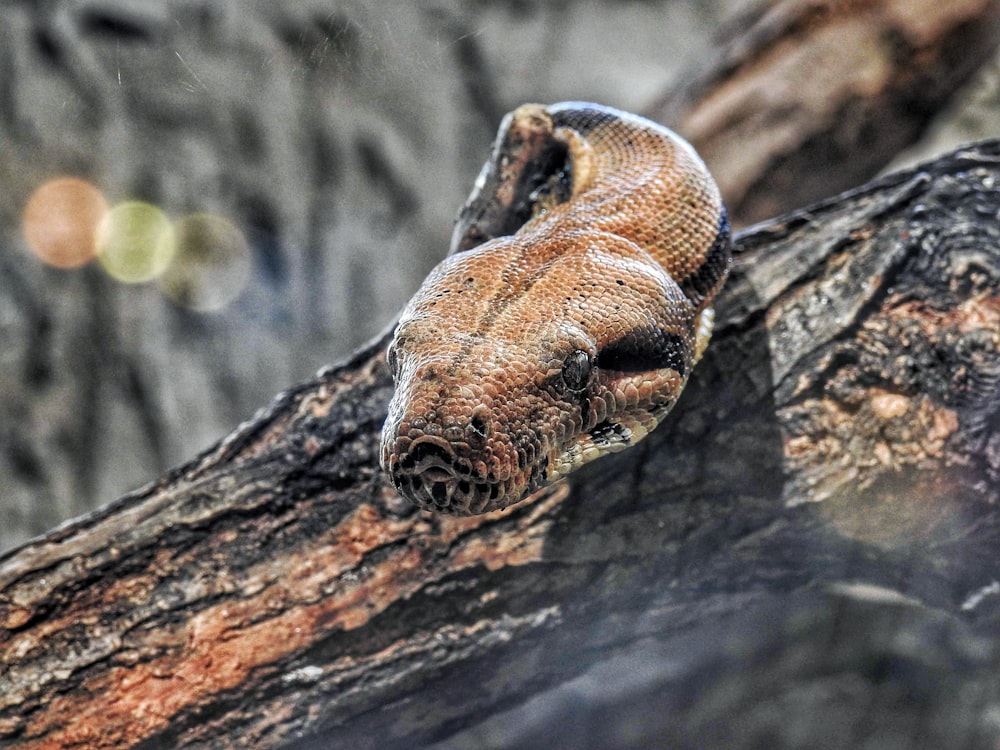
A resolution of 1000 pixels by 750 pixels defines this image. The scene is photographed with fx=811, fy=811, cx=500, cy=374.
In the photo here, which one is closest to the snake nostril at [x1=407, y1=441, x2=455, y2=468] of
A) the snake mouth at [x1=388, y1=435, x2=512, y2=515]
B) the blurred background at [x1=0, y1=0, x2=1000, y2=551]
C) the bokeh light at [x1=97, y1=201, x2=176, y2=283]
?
the snake mouth at [x1=388, y1=435, x2=512, y2=515]

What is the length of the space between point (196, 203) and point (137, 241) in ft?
1.70

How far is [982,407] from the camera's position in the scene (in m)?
2.57

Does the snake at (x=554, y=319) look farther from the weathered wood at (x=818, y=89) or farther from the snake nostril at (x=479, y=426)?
the weathered wood at (x=818, y=89)

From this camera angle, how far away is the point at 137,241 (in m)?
6.05

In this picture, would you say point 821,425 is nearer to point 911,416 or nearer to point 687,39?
point 911,416

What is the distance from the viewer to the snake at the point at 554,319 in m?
1.91

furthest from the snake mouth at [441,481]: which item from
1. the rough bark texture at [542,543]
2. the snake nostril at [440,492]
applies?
the rough bark texture at [542,543]

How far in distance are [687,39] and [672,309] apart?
6915mm

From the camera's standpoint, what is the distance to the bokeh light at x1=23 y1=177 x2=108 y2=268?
5711 mm

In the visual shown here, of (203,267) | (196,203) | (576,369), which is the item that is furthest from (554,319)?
(196,203)

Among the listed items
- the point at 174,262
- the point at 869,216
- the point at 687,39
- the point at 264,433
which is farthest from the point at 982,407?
the point at 687,39

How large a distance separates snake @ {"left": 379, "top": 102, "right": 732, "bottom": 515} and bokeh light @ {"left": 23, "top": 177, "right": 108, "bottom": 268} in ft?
12.9

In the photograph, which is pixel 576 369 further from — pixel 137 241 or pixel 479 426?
pixel 137 241

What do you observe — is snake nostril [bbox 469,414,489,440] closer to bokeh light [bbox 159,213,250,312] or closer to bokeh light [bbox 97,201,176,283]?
bokeh light [bbox 159,213,250,312]
